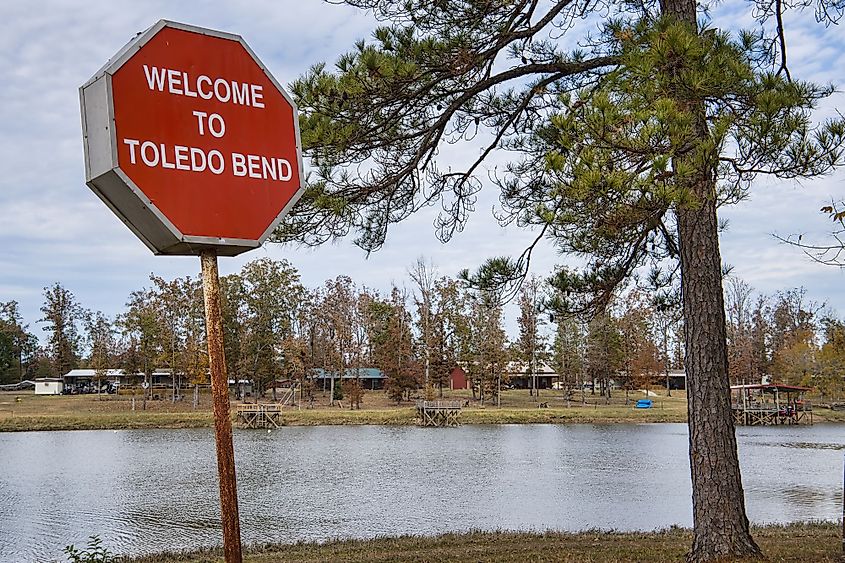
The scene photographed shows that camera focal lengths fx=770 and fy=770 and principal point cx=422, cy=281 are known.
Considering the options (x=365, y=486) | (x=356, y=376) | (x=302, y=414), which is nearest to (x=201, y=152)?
(x=365, y=486)

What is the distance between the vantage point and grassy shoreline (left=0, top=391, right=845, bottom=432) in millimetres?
34500

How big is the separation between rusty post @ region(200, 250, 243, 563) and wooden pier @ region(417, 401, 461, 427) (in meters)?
33.6

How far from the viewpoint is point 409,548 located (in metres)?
7.71

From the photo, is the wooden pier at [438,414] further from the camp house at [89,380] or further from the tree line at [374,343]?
the camp house at [89,380]

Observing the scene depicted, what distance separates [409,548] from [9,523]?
820 cm

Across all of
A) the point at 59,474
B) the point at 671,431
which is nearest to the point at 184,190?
the point at 59,474

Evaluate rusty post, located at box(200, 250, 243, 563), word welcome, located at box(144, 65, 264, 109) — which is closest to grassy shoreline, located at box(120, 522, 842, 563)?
rusty post, located at box(200, 250, 243, 563)

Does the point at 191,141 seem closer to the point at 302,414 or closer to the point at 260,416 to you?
the point at 260,416

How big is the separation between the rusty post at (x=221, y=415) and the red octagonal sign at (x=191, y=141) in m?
0.12

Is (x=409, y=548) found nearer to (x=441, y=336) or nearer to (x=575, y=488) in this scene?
(x=575, y=488)

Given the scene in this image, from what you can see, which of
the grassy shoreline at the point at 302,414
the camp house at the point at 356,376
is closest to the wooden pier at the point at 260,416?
the grassy shoreline at the point at 302,414

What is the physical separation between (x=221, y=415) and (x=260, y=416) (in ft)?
112

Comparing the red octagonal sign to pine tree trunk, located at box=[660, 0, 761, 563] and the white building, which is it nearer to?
pine tree trunk, located at box=[660, 0, 761, 563]

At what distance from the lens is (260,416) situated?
116ft
